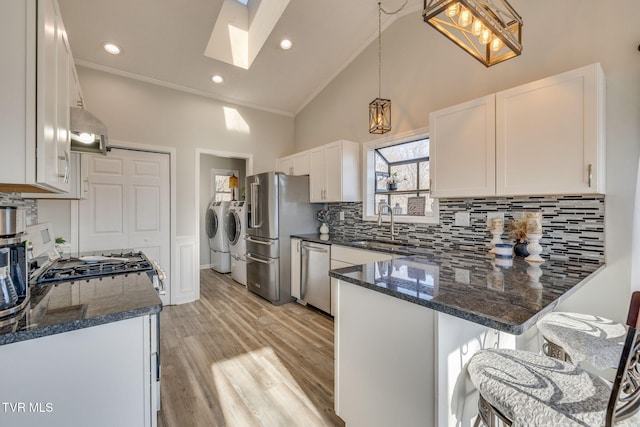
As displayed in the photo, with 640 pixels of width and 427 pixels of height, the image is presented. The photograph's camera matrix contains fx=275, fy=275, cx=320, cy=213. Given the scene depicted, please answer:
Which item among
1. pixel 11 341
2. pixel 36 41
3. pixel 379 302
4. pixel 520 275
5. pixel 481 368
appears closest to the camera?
pixel 11 341

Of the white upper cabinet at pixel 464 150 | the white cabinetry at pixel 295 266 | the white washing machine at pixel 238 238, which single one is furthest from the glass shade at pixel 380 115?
the white washing machine at pixel 238 238

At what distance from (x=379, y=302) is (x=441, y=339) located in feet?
1.04

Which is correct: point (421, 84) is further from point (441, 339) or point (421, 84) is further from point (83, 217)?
point (83, 217)

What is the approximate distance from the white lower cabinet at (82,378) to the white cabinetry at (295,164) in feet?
10.3

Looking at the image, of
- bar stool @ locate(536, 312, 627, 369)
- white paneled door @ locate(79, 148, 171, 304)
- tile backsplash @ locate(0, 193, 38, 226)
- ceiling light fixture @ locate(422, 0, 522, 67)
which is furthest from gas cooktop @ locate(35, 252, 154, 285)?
bar stool @ locate(536, 312, 627, 369)

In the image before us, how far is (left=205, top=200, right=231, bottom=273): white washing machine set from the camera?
530cm

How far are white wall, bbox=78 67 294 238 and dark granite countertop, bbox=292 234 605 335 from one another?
310cm

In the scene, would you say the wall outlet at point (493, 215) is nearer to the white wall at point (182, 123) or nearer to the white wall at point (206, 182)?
the white wall at point (182, 123)

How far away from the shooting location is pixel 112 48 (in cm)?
298

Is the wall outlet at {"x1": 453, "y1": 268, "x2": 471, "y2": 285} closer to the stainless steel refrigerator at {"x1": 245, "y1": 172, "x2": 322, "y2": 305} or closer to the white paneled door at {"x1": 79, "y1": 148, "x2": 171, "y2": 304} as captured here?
the stainless steel refrigerator at {"x1": 245, "y1": 172, "x2": 322, "y2": 305}

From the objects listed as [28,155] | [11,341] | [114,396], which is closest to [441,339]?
[114,396]

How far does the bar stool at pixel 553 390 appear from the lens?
0.80 meters

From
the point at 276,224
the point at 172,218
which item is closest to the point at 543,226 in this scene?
the point at 276,224

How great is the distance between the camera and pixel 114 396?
1034 mm
